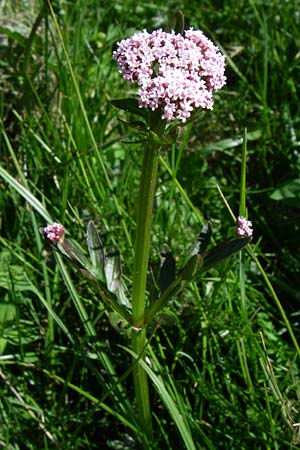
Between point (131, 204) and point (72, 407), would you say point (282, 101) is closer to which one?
point (131, 204)

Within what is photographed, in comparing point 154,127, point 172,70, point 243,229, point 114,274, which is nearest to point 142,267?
point 114,274

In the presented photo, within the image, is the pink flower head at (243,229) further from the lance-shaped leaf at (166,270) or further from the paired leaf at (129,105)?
the paired leaf at (129,105)

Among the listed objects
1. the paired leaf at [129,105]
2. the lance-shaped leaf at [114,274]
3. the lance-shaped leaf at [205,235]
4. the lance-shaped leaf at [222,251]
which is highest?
the paired leaf at [129,105]

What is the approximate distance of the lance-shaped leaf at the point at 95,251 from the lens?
1.56 meters

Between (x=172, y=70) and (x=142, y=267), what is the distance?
0.44 metres

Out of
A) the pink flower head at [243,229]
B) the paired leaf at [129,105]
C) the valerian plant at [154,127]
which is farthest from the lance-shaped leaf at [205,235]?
the paired leaf at [129,105]

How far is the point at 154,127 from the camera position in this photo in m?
1.26

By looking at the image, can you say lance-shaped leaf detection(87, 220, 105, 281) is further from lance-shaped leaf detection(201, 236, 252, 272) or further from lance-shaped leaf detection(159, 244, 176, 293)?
lance-shaped leaf detection(201, 236, 252, 272)

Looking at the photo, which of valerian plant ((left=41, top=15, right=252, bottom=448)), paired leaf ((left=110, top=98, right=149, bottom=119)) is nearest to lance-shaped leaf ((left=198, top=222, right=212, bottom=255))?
valerian plant ((left=41, top=15, right=252, bottom=448))

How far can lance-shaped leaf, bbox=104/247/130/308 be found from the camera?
156 centimetres

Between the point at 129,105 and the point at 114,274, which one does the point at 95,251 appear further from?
the point at 129,105

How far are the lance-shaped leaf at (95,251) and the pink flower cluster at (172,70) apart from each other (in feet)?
1.38

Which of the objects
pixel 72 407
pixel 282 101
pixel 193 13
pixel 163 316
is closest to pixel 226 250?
pixel 163 316

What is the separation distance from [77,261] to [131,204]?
68 centimetres
